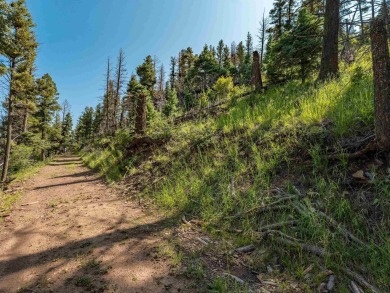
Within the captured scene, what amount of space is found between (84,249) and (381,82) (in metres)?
5.10

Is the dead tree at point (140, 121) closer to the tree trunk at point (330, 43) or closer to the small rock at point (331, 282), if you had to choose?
the tree trunk at point (330, 43)

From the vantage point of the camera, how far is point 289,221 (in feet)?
11.2

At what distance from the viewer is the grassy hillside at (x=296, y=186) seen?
9.45 ft

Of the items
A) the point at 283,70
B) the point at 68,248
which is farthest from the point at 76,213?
the point at 283,70

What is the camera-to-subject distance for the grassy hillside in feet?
9.45

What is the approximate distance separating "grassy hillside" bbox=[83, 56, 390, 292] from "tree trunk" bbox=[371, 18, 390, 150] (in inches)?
13.3

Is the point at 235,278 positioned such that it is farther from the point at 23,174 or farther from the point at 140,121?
the point at 23,174

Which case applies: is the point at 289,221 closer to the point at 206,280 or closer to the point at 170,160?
the point at 206,280

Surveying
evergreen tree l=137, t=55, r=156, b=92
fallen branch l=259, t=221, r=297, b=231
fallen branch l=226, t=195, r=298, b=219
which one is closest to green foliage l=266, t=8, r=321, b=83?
fallen branch l=226, t=195, r=298, b=219

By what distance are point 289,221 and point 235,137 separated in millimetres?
3551

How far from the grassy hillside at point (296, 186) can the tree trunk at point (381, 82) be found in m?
0.34

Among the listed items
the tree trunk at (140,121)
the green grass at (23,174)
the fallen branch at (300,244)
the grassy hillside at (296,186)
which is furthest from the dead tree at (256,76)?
the green grass at (23,174)

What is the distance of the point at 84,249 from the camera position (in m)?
3.63

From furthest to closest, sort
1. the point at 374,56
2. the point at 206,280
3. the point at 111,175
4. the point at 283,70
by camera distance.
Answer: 1. the point at 283,70
2. the point at 111,175
3. the point at 374,56
4. the point at 206,280
